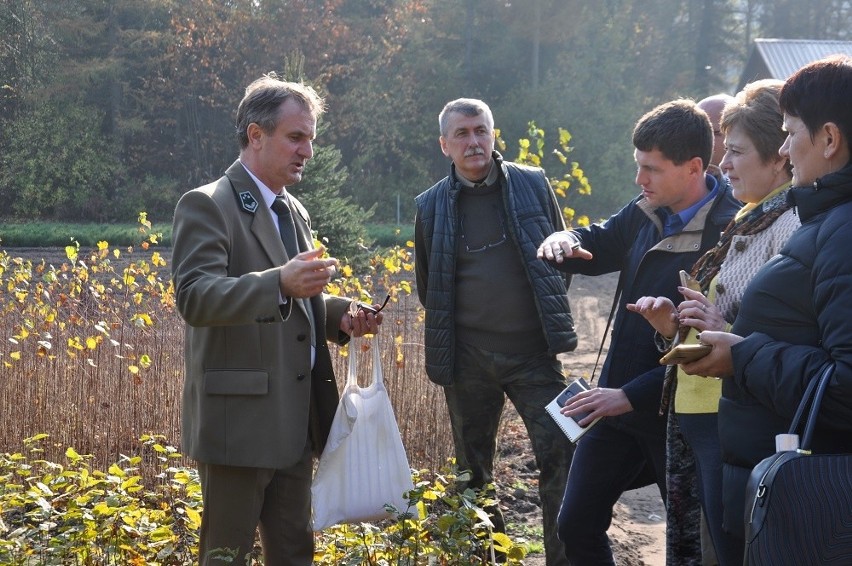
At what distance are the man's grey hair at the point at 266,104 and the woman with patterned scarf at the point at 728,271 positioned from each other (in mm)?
1292

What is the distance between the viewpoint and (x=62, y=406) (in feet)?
19.6

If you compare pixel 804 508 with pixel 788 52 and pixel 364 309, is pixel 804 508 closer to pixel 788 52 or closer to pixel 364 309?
pixel 364 309

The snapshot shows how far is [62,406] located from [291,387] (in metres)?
3.08

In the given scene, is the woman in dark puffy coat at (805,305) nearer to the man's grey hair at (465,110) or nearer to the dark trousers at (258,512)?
the dark trousers at (258,512)

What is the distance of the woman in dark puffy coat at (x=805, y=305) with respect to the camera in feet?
7.32

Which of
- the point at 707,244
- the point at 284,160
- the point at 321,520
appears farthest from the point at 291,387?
the point at 707,244

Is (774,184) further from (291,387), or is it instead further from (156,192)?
(156,192)

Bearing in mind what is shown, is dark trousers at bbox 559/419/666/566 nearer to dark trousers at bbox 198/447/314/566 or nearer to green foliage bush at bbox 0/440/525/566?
green foliage bush at bbox 0/440/525/566

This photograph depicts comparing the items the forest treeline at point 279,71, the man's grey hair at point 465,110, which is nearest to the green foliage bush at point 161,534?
the man's grey hair at point 465,110

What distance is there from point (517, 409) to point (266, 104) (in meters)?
1.85

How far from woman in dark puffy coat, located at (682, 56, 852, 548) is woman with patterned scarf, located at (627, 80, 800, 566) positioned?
0.99ft

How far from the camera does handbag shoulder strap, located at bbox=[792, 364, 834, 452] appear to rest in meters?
2.18

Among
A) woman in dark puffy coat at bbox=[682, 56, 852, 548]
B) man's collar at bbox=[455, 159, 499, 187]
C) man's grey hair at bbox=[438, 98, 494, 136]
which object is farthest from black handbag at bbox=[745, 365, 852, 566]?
man's grey hair at bbox=[438, 98, 494, 136]

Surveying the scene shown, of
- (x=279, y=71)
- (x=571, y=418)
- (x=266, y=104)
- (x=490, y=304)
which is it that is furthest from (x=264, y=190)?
(x=279, y=71)
